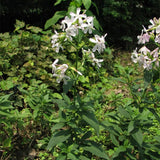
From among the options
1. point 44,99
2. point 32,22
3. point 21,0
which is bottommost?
point 44,99

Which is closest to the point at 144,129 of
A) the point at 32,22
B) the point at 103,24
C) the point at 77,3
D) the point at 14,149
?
the point at 14,149

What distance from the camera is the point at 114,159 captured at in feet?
6.53

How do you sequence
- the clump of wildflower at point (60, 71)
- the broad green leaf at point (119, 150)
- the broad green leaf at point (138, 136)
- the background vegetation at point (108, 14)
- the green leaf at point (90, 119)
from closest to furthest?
the clump of wildflower at point (60, 71) < the green leaf at point (90, 119) < the broad green leaf at point (138, 136) < the broad green leaf at point (119, 150) < the background vegetation at point (108, 14)

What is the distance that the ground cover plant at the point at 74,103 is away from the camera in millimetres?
1753

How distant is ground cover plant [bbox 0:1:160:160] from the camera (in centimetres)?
175

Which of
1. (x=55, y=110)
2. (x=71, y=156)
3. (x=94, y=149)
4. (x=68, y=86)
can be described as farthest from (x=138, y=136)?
(x=55, y=110)

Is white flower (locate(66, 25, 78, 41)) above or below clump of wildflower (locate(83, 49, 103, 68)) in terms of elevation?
above

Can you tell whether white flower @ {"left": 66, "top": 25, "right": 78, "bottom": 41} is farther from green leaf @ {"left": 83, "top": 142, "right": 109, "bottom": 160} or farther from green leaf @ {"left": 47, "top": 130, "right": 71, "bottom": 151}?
green leaf @ {"left": 83, "top": 142, "right": 109, "bottom": 160}

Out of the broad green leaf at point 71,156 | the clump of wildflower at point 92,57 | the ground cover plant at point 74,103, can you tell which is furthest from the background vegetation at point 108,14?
the broad green leaf at point 71,156

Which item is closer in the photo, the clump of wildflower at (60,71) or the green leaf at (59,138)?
the clump of wildflower at (60,71)

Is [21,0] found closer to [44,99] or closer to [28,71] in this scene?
[28,71]

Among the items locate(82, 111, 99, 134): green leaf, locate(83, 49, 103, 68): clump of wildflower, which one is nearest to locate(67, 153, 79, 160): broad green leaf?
locate(82, 111, 99, 134): green leaf

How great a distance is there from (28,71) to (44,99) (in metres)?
1.44

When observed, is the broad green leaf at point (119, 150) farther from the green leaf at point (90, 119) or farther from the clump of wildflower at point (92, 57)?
the clump of wildflower at point (92, 57)
